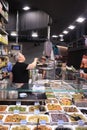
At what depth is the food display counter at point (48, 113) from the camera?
2.32m

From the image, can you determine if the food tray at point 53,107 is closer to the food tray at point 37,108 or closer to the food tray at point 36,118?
the food tray at point 37,108

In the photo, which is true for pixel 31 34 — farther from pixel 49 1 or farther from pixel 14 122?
pixel 14 122

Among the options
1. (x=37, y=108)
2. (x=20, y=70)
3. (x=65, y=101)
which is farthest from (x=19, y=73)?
(x=37, y=108)

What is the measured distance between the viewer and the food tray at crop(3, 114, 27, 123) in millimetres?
2402

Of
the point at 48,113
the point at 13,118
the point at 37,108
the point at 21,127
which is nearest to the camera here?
the point at 21,127

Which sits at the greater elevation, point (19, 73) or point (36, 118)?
point (19, 73)

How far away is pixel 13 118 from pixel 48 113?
497 mm

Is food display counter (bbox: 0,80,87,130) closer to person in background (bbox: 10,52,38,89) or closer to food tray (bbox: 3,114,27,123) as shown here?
food tray (bbox: 3,114,27,123)

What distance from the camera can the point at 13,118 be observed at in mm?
2471

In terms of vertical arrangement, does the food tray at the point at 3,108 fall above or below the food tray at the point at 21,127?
above

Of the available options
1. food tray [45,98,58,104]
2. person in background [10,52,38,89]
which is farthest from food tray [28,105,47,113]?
person in background [10,52,38,89]

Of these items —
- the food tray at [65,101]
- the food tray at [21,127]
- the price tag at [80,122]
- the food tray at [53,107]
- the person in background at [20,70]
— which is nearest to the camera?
the food tray at [21,127]

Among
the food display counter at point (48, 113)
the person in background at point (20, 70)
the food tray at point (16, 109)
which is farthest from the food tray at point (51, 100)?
the person in background at point (20, 70)

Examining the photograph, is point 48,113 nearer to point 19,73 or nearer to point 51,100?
point 51,100
